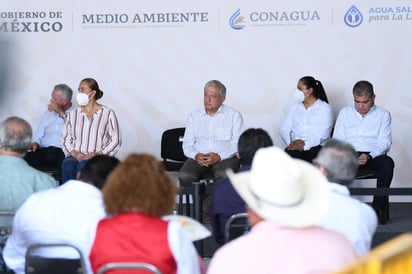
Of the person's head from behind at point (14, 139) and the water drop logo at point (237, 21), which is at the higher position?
the water drop logo at point (237, 21)

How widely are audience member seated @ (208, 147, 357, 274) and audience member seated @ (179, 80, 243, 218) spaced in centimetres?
475

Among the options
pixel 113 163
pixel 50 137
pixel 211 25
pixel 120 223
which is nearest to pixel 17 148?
pixel 113 163

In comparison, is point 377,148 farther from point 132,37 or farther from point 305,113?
point 132,37

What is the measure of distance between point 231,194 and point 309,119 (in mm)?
3510

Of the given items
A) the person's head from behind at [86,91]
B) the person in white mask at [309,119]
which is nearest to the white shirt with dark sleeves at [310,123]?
the person in white mask at [309,119]

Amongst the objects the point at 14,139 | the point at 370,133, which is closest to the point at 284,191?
the point at 14,139

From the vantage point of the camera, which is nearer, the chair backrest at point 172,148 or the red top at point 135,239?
the red top at point 135,239

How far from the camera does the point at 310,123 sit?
9070mm

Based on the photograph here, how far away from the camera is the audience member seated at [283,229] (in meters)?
3.53

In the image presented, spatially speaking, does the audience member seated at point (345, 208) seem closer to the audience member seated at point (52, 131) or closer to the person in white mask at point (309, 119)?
the person in white mask at point (309, 119)

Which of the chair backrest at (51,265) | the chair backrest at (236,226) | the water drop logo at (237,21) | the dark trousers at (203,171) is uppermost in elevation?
the water drop logo at (237,21)

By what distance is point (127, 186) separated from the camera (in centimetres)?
409

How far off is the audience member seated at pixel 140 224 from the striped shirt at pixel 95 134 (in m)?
4.51

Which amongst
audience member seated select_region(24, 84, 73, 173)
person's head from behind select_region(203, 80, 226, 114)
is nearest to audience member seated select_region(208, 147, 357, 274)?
person's head from behind select_region(203, 80, 226, 114)
